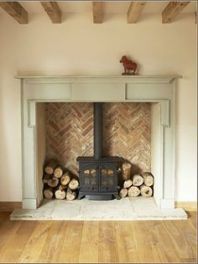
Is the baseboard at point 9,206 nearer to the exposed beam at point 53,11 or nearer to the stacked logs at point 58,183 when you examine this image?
the stacked logs at point 58,183

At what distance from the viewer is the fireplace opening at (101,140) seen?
12.9ft

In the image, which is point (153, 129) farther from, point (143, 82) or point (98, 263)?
point (98, 263)

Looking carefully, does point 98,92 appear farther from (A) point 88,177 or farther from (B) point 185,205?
(B) point 185,205

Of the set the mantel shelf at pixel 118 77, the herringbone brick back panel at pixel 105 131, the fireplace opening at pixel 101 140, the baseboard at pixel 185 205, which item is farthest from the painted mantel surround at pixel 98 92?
the baseboard at pixel 185 205

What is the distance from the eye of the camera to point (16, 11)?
10.2ft

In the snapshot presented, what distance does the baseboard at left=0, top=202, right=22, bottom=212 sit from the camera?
3.70m

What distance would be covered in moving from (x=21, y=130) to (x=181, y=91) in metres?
1.67

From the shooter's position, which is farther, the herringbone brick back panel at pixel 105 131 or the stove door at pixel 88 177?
the herringbone brick back panel at pixel 105 131

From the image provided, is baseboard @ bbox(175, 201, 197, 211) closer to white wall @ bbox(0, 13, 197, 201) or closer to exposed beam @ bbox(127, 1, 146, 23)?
white wall @ bbox(0, 13, 197, 201)

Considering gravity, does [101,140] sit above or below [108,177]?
above

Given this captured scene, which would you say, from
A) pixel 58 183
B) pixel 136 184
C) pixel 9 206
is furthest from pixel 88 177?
pixel 9 206

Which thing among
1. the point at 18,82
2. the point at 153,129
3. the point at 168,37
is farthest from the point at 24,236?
the point at 168,37

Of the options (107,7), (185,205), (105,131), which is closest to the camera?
(107,7)

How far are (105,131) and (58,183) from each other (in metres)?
0.79
